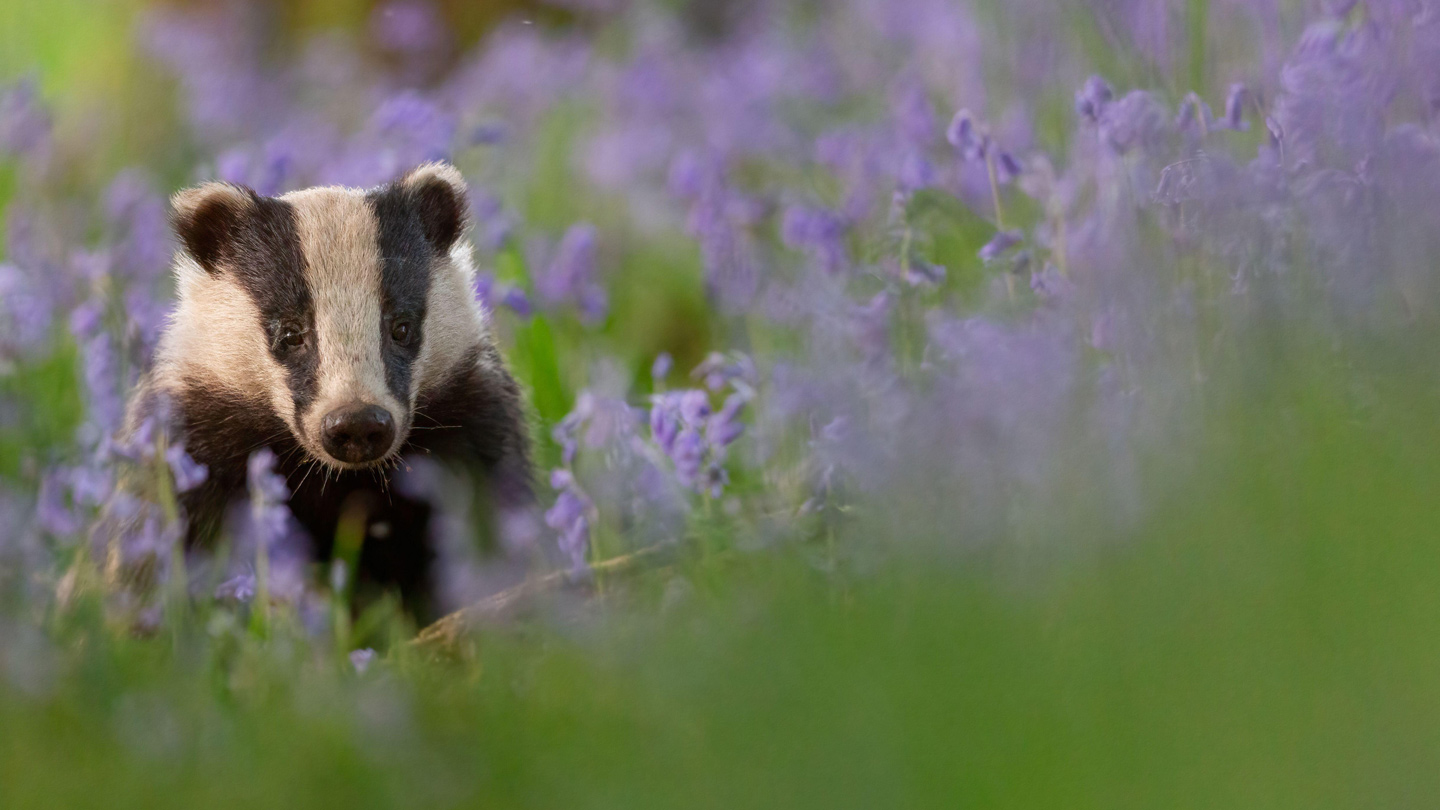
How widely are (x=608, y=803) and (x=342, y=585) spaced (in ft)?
5.09

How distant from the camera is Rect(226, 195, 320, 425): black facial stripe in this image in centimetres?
332

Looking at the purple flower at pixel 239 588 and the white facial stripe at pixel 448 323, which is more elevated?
the white facial stripe at pixel 448 323

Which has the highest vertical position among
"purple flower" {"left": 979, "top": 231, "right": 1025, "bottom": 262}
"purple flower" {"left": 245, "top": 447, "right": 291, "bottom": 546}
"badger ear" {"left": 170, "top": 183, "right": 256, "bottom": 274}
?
"badger ear" {"left": 170, "top": 183, "right": 256, "bottom": 274}

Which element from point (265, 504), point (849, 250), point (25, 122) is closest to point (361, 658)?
point (265, 504)

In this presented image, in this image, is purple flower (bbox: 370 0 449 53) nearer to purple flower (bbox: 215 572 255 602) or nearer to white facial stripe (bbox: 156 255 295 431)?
white facial stripe (bbox: 156 255 295 431)

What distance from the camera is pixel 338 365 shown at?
3.26 meters

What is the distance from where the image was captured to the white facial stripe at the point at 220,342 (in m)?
3.40

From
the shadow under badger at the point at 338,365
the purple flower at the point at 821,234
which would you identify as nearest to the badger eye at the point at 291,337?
the shadow under badger at the point at 338,365

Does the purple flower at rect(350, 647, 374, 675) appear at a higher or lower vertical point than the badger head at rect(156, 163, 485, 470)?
lower

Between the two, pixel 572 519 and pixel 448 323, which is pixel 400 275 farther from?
pixel 572 519

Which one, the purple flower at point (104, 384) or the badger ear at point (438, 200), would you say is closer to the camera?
the purple flower at point (104, 384)

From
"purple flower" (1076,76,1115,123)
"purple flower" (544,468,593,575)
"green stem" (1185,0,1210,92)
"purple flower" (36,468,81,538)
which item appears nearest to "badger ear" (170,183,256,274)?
"purple flower" (36,468,81,538)

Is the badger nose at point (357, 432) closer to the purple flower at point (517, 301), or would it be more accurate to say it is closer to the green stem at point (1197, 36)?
the purple flower at point (517, 301)

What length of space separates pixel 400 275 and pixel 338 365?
1.14 feet
